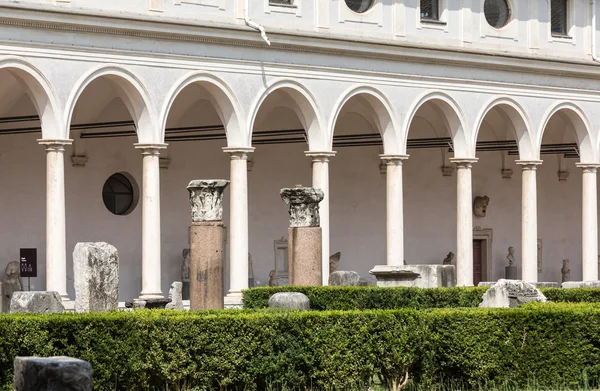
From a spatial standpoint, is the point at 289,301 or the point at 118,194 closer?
the point at 289,301

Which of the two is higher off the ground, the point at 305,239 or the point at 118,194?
the point at 118,194

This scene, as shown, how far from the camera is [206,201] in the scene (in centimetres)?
2205

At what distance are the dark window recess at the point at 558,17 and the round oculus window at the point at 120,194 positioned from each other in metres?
11.7

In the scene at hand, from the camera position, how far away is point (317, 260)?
2509 cm

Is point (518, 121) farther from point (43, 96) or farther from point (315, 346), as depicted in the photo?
point (315, 346)

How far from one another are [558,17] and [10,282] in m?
15.9

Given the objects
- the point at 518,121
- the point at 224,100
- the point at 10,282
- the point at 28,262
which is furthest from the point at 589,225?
the point at 10,282

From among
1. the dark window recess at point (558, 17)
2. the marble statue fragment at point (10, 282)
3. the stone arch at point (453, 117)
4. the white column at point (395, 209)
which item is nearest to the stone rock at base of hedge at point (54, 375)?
the marble statue fragment at point (10, 282)

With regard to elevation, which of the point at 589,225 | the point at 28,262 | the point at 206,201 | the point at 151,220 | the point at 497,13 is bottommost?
the point at 28,262

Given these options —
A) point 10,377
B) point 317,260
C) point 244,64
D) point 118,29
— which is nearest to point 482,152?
point 244,64

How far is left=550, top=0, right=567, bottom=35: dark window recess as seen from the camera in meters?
38.8

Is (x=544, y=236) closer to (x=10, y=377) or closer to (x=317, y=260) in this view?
(x=317, y=260)

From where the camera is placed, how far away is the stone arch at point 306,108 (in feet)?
107

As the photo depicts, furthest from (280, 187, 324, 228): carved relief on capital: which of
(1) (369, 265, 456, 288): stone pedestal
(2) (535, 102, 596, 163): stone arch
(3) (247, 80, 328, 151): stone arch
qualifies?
(2) (535, 102, 596, 163): stone arch
